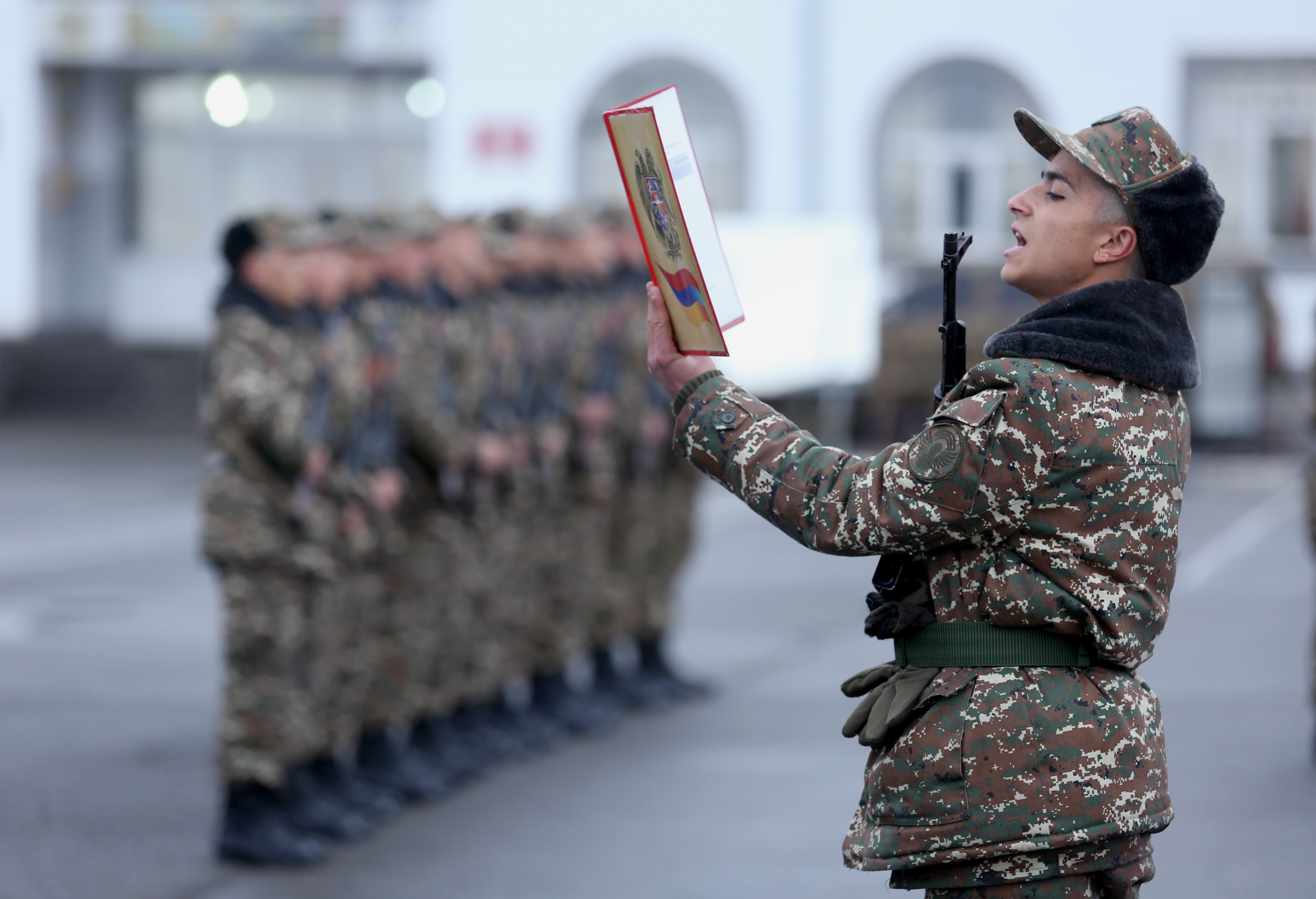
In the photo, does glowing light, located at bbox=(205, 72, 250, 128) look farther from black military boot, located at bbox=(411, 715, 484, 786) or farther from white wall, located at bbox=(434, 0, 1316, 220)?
black military boot, located at bbox=(411, 715, 484, 786)

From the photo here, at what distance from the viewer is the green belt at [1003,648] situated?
2736mm

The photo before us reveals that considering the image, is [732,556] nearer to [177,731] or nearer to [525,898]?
[177,731]

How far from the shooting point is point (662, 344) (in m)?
2.83

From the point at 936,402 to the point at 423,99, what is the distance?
28.3 meters

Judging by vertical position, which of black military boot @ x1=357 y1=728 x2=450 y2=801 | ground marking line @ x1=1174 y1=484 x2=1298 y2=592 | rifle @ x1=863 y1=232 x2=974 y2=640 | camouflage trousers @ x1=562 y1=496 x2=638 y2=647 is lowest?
ground marking line @ x1=1174 y1=484 x2=1298 y2=592

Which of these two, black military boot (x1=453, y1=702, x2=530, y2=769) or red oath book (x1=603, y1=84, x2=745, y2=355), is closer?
red oath book (x1=603, y1=84, x2=745, y2=355)

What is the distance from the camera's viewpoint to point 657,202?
2.80m

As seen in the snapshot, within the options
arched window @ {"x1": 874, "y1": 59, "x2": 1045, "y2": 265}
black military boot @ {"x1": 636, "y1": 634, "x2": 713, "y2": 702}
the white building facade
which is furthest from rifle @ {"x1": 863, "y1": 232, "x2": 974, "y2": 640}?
arched window @ {"x1": 874, "y1": 59, "x2": 1045, "y2": 265}

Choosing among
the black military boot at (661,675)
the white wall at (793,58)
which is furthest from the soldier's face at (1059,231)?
the white wall at (793,58)

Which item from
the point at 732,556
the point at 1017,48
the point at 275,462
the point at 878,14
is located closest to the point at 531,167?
the point at 878,14

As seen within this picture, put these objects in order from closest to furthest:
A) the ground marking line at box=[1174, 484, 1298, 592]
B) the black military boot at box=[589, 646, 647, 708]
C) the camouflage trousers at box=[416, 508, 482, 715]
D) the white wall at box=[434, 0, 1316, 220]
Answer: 1. the camouflage trousers at box=[416, 508, 482, 715]
2. the black military boot at box=[589, 646, 647, 708]
3. the ground marking line at box=[1174, 484, 1298, 592]
4. the white wall at box=[434, 0, 1316, 220]

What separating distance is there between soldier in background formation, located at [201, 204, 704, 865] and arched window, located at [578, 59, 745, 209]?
1910 centimetres

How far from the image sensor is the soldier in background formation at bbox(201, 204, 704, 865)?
Answer: 5.66m

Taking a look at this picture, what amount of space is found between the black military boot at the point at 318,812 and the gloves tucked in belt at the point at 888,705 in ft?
10.6
